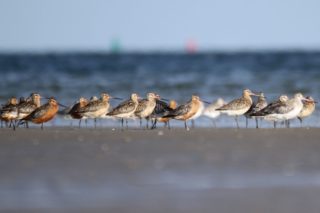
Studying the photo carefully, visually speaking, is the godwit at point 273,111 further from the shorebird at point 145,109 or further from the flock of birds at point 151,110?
the shorebird at point 145,109

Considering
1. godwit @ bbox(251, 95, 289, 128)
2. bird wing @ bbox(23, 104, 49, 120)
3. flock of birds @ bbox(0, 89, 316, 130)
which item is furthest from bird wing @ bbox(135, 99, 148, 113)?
godwit @ bbox(251, 95, 289, 128)

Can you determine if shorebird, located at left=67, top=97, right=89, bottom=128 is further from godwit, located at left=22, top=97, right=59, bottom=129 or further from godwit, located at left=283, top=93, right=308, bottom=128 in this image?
godwit, located at left=283, top=93, right=308, bottom=128

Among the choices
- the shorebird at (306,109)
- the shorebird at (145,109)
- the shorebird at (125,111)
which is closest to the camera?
the shorebird at (125,111)

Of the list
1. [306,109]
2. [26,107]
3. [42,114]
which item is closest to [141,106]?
[42,114]

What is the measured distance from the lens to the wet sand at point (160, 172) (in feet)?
30.2

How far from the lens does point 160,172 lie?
1089 cm

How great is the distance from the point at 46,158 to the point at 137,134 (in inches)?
130

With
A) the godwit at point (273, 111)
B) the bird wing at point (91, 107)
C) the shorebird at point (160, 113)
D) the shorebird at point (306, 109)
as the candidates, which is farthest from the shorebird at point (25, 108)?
the shorebird at point (306, 109)

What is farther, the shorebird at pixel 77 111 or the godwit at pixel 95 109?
the shorebird at pixel 77 111

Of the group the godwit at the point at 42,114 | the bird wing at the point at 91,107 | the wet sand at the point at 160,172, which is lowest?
the wet sand at the point at 160,172

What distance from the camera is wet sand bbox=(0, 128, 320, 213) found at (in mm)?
9203

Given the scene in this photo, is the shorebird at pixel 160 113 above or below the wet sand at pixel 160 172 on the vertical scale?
above

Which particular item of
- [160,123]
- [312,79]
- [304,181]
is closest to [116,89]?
[312,79]

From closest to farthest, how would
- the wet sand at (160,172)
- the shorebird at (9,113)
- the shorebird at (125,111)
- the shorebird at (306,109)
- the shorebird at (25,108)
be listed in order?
1. the wet sand at (160,172)
2. the shorebird at (125,111)
3. the shorebird at (25,108)
4. the shorebird at (9,113)
5. the shorebird at (306,109)
